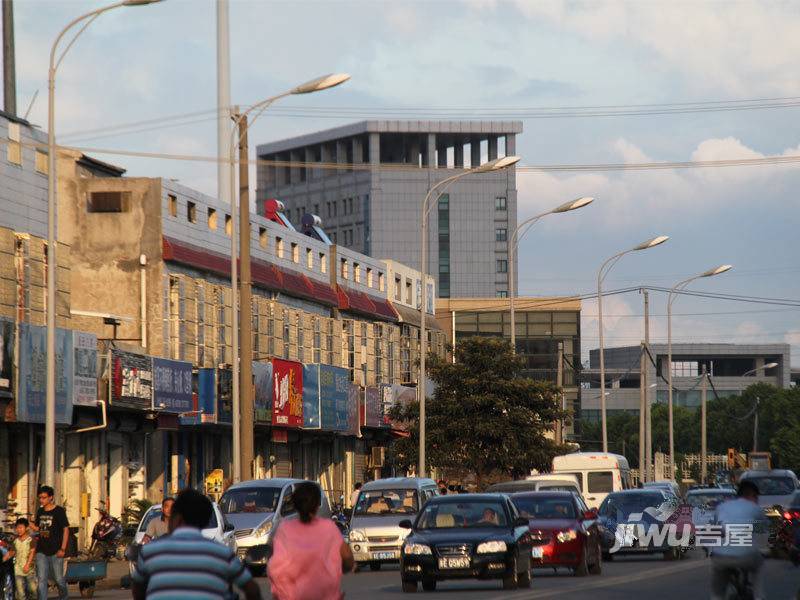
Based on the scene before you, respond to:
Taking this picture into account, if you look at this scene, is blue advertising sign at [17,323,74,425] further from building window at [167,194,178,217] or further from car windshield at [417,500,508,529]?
car windshield at [417,500,508,529]

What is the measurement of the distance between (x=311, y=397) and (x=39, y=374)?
2245 cm

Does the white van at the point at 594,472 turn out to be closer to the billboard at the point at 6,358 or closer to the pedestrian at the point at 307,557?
the billboard at the point at 6,358

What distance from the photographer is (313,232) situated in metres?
78.8

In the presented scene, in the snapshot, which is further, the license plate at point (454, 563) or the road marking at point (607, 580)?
the license plate at point (454, 563)

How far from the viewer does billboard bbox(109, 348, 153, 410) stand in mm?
41281

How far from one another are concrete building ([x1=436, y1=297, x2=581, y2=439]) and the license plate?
3948 inches

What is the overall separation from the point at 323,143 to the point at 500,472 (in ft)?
459

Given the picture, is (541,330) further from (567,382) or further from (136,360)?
(136,360)

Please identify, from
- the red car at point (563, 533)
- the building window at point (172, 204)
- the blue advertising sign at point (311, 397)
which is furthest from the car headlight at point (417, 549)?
the blue advertising sign at point (311, 397)

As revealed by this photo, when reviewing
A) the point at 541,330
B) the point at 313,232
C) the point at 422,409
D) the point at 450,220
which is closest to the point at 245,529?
the point at 422,409

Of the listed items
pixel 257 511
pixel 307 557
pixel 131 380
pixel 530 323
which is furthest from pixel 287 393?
pixel 530 323

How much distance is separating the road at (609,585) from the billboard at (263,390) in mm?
18955

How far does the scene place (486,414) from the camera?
5797cm

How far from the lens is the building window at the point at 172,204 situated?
4981cm
